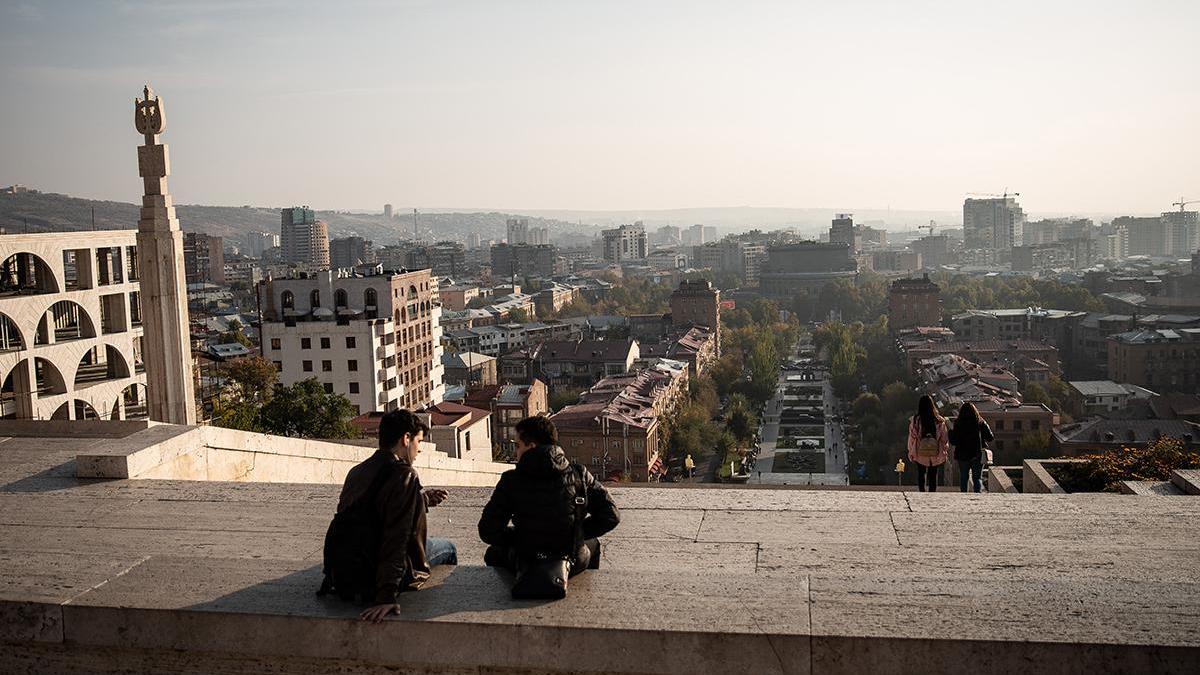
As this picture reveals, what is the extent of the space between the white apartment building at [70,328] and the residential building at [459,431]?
4976 mm

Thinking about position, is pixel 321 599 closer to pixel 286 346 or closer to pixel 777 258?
pixel 286 346

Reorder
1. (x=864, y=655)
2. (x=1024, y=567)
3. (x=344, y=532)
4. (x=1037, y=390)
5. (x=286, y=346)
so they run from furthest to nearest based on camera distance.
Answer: (x=1037, y=390) < (x=286, y=346) < (x=1024, y=567) < (x=344, y=532) < (x=864, y=655)

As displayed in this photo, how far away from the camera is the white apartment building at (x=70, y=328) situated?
17625 millimetres

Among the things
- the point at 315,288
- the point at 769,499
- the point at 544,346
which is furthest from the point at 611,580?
the point at 544,346

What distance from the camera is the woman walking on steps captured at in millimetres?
9148

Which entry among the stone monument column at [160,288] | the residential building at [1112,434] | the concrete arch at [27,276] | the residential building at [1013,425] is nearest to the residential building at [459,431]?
the concrete arch at [27,276]

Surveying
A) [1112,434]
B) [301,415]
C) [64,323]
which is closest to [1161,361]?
[1112,434]

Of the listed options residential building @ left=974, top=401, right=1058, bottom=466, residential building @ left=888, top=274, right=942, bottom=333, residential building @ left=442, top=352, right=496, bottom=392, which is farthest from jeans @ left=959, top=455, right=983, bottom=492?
residential building @ left=888, top=274, right=942, bottom=333

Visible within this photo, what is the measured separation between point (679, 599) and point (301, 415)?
1761 cm

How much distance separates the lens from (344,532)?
479cm

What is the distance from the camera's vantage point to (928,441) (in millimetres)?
9180

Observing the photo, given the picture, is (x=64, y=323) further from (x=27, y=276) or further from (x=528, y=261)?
(x=528, y=261)

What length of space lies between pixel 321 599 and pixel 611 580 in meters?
1.19

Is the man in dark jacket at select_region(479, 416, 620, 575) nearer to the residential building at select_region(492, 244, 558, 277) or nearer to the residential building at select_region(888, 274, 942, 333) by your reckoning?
the residential building at select_region(888, 274, 942, 333)
